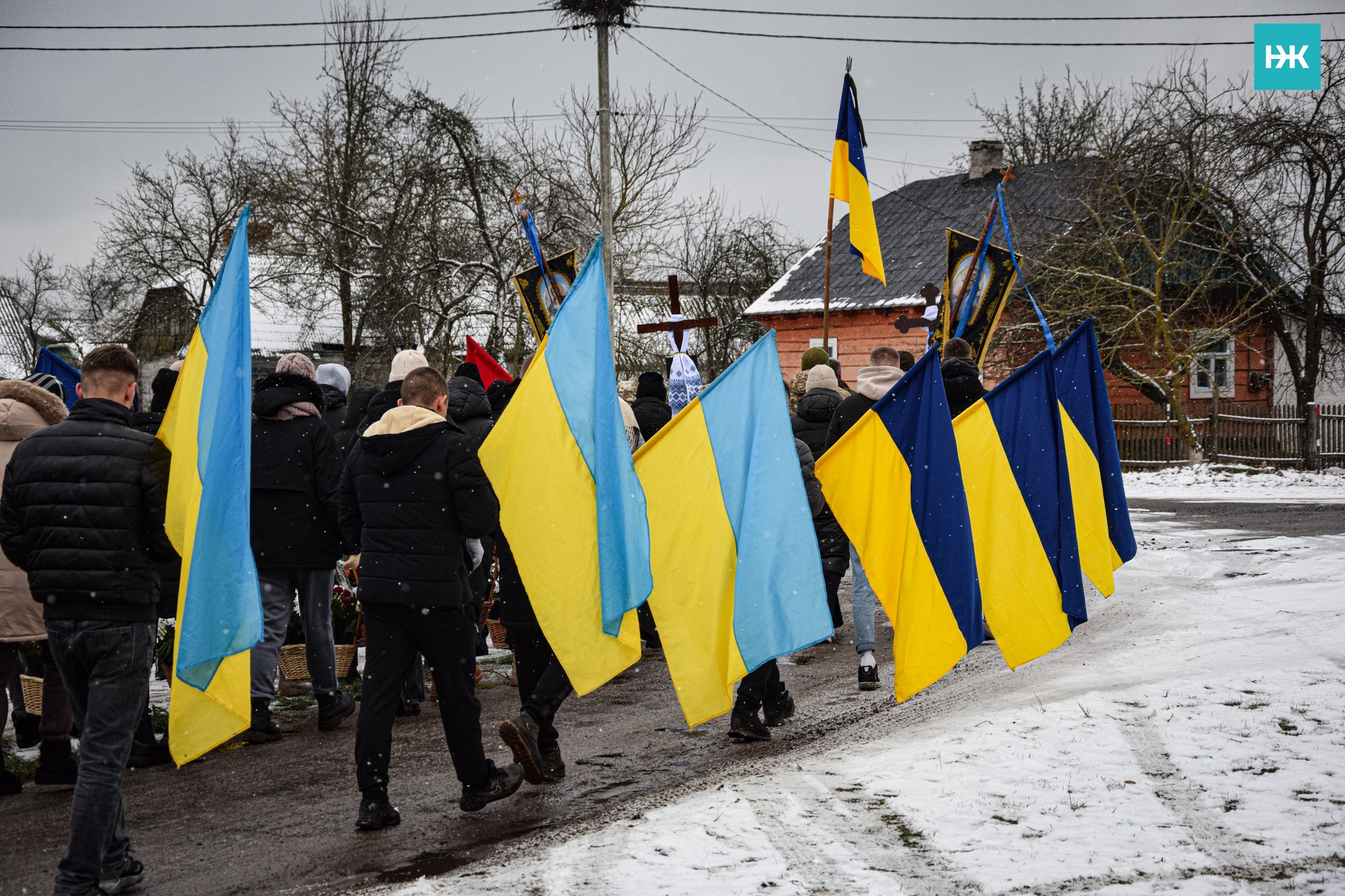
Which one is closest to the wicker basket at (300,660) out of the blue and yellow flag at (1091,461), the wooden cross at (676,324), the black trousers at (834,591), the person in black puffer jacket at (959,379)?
the black trousers at (834,591)

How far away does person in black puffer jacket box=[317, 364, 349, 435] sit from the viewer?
23.2 ft

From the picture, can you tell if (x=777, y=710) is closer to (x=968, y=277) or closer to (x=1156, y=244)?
(x=968, y=277)

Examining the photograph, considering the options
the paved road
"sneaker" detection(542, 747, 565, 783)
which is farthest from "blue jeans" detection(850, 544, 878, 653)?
"sneaker" detection(542, 747, 565, 783)

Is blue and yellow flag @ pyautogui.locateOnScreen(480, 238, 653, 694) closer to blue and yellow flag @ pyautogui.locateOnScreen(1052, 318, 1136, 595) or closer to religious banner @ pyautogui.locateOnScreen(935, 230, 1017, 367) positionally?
blue and yellow flag @ pyautogui.locateOnScreen(1052, 318, 1136, 595)

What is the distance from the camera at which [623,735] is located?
6199 mm

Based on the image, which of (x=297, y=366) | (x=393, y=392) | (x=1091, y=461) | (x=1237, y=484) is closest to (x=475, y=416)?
(x=393, y=392)

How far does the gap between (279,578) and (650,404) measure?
3628mm

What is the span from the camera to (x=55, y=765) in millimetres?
5480

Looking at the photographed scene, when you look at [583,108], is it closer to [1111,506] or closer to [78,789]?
Answer: [1111,506]

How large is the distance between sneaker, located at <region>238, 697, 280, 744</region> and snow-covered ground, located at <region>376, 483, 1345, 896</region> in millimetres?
2487

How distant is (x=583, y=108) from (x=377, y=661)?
77.8 feet

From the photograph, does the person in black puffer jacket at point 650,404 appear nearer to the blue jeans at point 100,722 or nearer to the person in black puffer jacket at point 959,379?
the person in black puffer jacket at point 959,379

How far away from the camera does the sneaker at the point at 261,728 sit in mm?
6160

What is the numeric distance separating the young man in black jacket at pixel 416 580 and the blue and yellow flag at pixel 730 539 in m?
0.98
